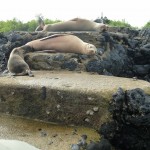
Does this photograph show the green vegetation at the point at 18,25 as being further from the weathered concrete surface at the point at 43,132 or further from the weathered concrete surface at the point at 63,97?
the weathered concrete surface at the point at 43,132

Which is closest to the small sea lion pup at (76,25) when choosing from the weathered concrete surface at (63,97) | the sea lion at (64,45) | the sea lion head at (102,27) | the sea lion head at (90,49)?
the sea lion head at (102,27)

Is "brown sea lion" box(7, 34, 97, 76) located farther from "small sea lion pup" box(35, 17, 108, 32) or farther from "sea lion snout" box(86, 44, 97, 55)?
"small sea lion pup" box(35, 17, 108, 32)

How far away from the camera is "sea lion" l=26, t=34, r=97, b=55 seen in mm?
7918

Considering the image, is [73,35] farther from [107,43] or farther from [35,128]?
[35,128]

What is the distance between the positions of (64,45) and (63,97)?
104 inches

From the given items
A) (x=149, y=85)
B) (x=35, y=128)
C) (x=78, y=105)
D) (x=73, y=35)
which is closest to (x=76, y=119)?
(x=78, y=105)

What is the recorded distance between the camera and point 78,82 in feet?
19.7

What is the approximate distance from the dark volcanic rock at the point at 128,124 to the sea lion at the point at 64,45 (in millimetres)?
2677

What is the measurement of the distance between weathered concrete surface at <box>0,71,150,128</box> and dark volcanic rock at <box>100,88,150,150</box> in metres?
0.12

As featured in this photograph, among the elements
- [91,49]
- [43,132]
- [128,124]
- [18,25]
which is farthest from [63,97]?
[18,25]

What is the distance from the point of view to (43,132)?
17.2 ft

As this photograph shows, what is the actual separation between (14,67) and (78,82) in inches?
66.3

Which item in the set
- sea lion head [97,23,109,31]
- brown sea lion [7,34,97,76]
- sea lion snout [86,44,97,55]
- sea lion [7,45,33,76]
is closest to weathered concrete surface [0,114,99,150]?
sea lion [7,45,33,76]

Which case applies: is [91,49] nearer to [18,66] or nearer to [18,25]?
[18,66]
